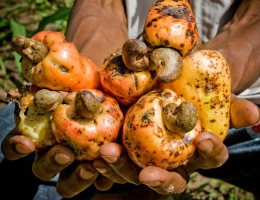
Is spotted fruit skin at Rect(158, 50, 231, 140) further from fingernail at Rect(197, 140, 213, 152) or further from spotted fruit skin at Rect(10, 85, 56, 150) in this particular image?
spotted fruit skin at Rect(10, 85, 56, 150)

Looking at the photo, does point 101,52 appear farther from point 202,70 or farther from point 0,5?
point 0,5

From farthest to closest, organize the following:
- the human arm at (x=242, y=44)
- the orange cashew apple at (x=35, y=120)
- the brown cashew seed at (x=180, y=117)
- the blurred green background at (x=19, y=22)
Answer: the blurred green background at (x=19, y=22), the human arm at (x=242, y=44), the orange cashew apple at (x=35, y=120), the brown cashew seed at (x=180, y=117)

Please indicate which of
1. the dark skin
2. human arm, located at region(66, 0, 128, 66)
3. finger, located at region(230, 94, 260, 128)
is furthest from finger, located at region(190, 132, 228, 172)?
human arm, located at region(66, 0, 128, 66)

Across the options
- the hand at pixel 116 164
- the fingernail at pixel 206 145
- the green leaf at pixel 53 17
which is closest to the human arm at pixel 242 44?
the hand at pixel 116 164

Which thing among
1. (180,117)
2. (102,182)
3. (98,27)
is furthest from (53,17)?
(180,117)

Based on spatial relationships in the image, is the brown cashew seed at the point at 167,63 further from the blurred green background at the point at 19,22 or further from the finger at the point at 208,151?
the blurred green background at the point at 19,22

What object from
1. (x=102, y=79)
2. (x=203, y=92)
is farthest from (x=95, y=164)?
(x=203, y=92)

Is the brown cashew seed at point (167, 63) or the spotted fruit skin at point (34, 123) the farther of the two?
the spotted fruit skin at point (34, 123)
